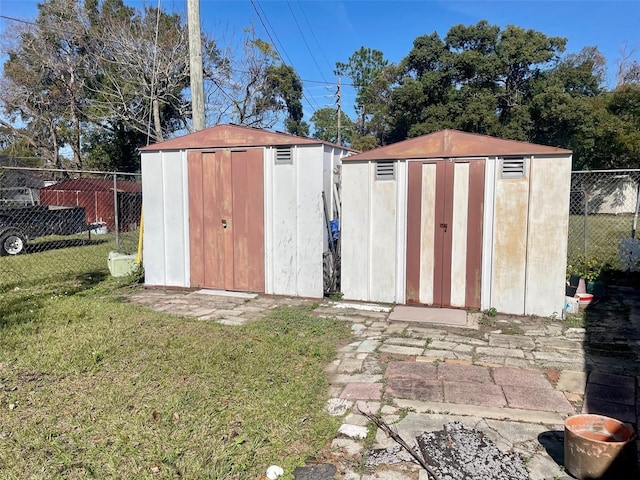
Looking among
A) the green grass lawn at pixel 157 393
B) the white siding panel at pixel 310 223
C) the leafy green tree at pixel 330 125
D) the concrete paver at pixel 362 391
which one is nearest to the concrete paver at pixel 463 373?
the concrete paver at pixel 362 391

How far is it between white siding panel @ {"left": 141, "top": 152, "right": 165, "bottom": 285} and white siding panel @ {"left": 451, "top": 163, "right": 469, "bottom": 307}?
14.1 feet

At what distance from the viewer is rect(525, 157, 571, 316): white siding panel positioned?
17.0 feet

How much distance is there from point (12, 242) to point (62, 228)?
62.1 inches

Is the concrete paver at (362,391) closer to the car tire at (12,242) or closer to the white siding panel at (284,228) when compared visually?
the white siding panel at (284,228)

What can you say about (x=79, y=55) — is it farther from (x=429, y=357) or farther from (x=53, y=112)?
(x=429, y=357)

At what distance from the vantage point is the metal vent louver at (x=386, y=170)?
5867 mm

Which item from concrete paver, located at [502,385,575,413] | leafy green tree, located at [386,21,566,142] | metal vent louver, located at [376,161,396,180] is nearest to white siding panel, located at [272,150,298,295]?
metal vent louver, located at [376,161,396,180]

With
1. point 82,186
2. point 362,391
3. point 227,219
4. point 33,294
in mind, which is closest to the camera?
point 362,391

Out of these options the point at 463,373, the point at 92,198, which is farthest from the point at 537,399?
the point at 92,198

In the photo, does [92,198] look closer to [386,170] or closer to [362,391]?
[386,170]

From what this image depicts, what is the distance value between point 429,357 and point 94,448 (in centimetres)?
273

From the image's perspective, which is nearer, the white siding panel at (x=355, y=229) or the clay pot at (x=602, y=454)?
the clay pot at (x=602, y=454)

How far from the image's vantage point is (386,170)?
590cm

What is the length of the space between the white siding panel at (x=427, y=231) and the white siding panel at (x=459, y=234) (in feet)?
0.84
